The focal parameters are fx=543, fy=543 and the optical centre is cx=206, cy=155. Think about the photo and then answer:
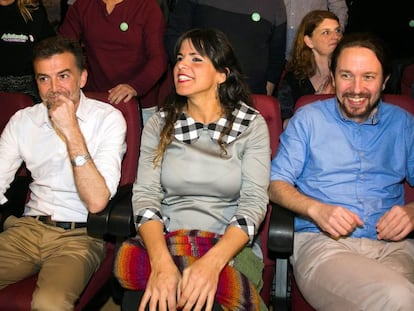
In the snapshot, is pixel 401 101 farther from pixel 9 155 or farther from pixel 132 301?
pixel 9 155

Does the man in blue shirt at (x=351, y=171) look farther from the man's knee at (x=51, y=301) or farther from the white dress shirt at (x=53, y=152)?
the man's knee at (x=51, y=301)

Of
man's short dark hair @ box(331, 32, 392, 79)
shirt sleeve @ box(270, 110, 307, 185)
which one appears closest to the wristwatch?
shirt sleeve @ box(270, 110, 307, 185)

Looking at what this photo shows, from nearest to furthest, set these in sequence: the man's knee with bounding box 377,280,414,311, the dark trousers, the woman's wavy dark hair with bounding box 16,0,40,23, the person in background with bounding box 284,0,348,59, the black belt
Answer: the man's knee with bounding box 377,280,414,311
the dark trousers
the black belt
the woman's wavy dark hair with bounding box 16,0,40,23
the person in background with bounding box 284,0,348,59

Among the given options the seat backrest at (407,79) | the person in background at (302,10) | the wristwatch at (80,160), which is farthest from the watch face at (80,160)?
the seat backrest at (407,79)

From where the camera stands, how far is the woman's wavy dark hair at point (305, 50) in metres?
3.02

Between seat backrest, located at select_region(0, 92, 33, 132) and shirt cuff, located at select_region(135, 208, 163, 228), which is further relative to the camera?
seat backrest, located at select_region(0, 92, 33, 132)

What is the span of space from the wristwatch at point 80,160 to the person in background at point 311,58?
129 centimetres

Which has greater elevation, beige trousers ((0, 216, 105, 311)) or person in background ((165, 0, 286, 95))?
person in background ((165, 0, 286, 95))

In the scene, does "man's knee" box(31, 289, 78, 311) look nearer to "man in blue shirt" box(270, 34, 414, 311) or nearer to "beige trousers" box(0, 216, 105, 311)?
"beige trousers" box(0, 216, 105, 311)

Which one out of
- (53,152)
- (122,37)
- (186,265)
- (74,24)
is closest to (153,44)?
(122,37)

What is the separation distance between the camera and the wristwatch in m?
2.02

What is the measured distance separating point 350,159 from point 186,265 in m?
0.77

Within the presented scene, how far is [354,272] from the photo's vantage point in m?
1.78

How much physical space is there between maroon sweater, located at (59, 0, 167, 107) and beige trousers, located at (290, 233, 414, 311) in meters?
1.28
